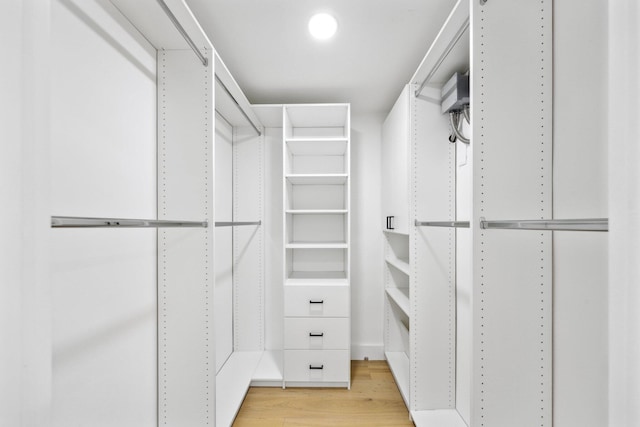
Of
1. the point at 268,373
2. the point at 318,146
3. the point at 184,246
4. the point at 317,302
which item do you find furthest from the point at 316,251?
the point at 184,246

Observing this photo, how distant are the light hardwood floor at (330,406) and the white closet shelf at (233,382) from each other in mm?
95

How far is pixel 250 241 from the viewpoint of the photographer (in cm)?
261

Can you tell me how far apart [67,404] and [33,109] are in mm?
923

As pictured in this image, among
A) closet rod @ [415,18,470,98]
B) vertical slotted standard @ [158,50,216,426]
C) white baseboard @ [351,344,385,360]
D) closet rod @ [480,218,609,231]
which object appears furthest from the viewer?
white baseboard @ [351,344,385,360]

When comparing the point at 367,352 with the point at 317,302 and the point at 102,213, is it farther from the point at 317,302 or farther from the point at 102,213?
the point at 102,213

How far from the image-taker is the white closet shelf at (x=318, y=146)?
86.7 inches

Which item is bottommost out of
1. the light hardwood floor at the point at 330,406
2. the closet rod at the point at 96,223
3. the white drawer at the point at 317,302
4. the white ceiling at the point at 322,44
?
the light hardwood floor at the point at 330,406

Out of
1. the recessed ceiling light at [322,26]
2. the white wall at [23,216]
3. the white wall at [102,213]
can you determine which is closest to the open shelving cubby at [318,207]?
the recessed ceiling light at [322,26]

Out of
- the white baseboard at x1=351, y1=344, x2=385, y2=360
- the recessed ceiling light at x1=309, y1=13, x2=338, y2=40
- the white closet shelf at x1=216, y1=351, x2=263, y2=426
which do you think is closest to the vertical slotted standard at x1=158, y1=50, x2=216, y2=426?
the white closet shelf at x1=216, y1=351, x2=263, y2=426

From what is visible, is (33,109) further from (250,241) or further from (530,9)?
(250,241)

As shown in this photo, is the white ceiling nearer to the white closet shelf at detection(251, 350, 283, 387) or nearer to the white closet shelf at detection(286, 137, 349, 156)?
the white closet shelf at detection(286, 137, 349, 156)

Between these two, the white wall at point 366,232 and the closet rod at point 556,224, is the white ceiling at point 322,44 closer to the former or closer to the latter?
the white wall at point 366,232

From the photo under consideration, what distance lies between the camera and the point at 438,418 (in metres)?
1.76

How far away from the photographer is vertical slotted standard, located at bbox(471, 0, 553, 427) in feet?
3.26
